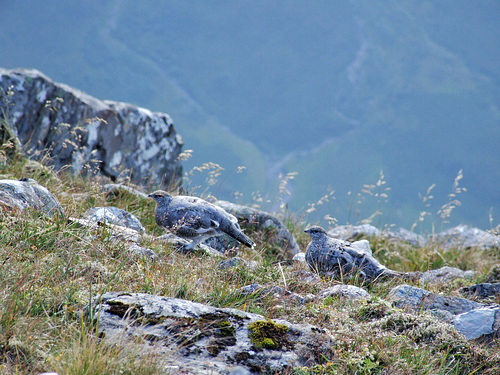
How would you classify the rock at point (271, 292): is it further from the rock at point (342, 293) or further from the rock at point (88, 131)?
the rock at point (88, 131)

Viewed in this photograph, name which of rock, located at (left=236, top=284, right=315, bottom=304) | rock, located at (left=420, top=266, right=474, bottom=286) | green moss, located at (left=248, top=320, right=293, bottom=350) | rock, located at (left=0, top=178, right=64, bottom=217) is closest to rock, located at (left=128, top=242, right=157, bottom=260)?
rock, located at (left=0, top=178, right=64, bottom=217)

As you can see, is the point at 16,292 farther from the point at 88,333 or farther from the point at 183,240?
the point at 183,240

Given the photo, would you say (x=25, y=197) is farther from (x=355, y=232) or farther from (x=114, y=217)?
(x=355, y=232)

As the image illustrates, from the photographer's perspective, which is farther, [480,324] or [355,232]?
[355,232]

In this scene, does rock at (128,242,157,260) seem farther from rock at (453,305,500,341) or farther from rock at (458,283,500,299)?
rock at (458,283,500,299)

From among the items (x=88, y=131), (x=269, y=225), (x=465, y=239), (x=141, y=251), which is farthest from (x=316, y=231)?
(x=465, y=239)

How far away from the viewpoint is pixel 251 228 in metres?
7.88

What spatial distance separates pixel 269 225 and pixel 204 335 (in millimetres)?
4629

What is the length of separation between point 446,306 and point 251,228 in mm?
3616

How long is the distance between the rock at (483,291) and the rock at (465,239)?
3107 millimetres

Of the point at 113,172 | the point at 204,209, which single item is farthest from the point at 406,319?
the point at 113,172

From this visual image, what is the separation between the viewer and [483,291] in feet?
20.5

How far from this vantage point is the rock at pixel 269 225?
7770 millimetres

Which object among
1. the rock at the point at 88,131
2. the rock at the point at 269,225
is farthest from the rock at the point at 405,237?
the rock at the point at 88,131
